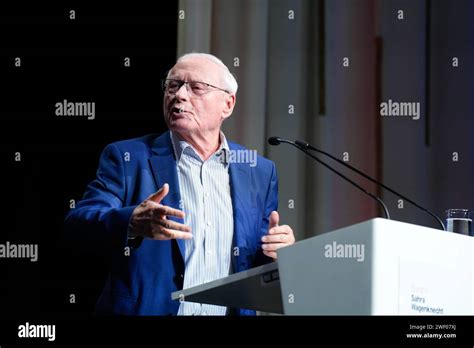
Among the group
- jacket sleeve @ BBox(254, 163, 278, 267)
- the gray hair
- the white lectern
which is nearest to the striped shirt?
jacket sleeve @ BBox(254, 163, 278, 267)

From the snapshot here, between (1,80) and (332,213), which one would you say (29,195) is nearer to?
(1,80)

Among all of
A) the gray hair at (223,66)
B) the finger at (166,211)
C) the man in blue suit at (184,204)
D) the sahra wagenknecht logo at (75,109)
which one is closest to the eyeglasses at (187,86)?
the man in blue suit at (184,204)

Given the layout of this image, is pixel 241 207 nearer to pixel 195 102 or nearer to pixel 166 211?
pixel 195 102

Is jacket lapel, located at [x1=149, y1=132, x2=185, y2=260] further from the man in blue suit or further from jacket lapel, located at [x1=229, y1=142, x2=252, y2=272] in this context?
jacket lapel, located at [x1=229, y1=142, x2=252, y2=272]

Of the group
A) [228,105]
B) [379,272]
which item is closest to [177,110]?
[228,105]

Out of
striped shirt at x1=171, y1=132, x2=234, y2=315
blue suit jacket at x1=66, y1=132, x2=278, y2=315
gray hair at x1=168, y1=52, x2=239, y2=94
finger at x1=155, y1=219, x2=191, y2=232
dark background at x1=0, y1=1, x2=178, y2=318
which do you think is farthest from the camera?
dark background at x1=0, y1=1, x2=178, y2=318

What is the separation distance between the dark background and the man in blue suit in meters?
0.41

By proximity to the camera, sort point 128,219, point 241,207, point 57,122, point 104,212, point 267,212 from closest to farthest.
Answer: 1. point 128,219
2. point 104,212
3. point 241,207
4. point 267,212
5. point 57,122

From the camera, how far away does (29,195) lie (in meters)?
3.38

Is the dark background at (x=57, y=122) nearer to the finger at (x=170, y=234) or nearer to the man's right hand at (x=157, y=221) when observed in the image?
the man's right hand at (x=157, y=221)

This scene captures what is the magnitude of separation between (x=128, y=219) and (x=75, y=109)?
1.13 metres

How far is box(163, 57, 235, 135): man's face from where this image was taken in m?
3.03

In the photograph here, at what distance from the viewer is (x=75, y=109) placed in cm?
343

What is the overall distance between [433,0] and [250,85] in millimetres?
989
